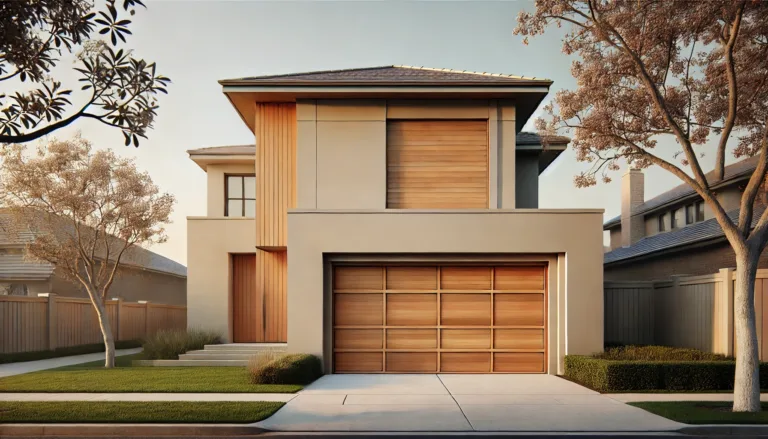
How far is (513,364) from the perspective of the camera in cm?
1497

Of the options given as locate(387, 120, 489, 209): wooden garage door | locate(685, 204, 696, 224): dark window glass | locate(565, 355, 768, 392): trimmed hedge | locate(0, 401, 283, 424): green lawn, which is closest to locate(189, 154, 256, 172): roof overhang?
locate(387, 120, 489, 209): wooden garage door

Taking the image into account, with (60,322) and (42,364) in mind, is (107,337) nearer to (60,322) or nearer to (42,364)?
(42,364)

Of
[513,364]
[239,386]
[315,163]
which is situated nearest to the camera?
[239,386]

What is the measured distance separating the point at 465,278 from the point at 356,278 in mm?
2776

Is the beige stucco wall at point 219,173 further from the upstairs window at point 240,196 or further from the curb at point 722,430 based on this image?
the curb at point 722,430

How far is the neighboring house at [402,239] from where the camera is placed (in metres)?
14.7

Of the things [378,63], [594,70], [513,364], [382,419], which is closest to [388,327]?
[513,364]

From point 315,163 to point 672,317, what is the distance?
34.8 ft

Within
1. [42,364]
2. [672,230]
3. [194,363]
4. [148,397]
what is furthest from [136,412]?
[672,230]

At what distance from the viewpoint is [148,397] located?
36.6 ft

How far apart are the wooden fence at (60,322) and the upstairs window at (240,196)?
6611 millimetres

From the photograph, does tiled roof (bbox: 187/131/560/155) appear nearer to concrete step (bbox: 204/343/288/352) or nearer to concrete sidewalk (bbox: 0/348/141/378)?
concrete step (bbox: 204/343/288/352)

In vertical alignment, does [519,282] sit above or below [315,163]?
below

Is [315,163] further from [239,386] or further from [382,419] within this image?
[382,419]
